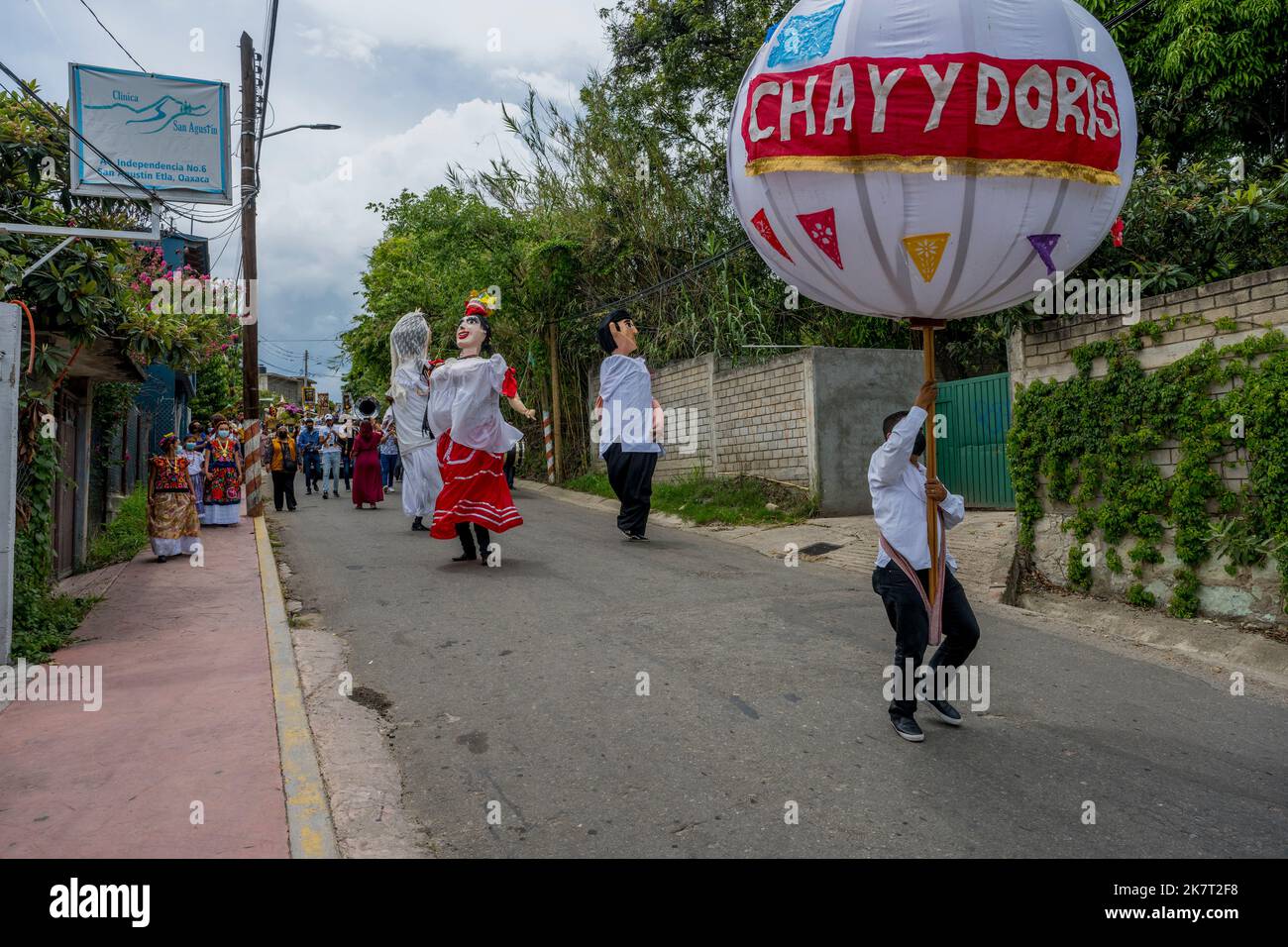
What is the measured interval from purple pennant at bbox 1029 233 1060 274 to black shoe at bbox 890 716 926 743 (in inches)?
85.1

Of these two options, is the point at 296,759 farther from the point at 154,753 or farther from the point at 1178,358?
the point at 1178,358

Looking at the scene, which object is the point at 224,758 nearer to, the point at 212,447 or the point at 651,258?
the point at 212,447

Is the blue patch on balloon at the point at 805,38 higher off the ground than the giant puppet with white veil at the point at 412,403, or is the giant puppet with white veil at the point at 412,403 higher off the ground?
the blue patch on balloon at the point at 805,38

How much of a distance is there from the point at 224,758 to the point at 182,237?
86.9 ft

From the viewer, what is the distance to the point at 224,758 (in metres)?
4.16

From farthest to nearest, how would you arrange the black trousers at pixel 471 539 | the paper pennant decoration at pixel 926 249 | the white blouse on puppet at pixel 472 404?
the black trousers at pixel 471 539 < the white blouse on puppet at pixel 472 404 < the paper pennant decoration at pixel 926 249

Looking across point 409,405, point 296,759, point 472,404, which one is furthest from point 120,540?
point 296,759

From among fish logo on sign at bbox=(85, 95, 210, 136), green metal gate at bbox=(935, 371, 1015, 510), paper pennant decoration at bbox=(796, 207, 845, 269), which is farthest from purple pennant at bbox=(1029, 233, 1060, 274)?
fish logo on sign at bbox=(85, 95, 210, 136)

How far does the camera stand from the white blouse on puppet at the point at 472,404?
29.1ft

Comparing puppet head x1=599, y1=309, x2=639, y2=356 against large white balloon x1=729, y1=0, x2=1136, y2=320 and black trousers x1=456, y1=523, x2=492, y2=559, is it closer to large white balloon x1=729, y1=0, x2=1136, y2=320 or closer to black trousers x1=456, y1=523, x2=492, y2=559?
black trousers x1=456, y1=523, x2=492, y2=559

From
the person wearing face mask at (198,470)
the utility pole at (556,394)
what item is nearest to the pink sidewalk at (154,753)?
the person wearing face mask at (198,470)

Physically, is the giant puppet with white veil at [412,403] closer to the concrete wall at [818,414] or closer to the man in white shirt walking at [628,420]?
the man in white shirt walking at [628,420]

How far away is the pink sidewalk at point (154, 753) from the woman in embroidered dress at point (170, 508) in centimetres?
340

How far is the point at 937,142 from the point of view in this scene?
11.5 ft
